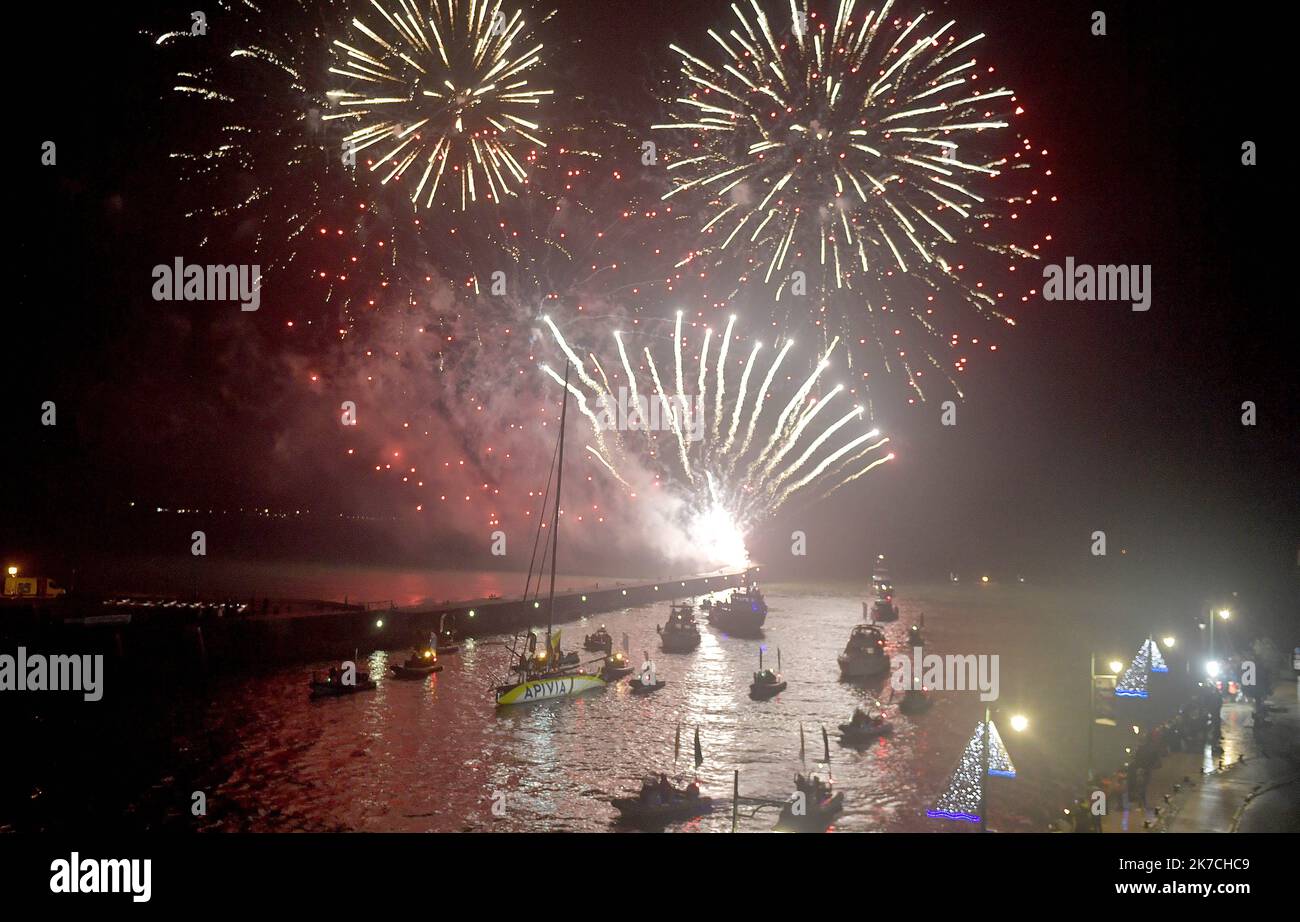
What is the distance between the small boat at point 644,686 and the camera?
39.6 meters

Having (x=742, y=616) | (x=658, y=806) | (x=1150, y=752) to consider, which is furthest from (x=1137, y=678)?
(x=742, y=616)

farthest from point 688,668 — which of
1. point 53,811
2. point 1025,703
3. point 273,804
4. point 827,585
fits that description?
point 827,585

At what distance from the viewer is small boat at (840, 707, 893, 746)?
102ft

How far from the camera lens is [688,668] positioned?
155ft

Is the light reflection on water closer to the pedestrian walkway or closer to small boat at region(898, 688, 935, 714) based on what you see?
small boat at region(898, 688, 935, 714)

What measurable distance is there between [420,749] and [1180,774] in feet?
69.7

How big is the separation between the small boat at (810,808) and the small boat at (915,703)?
1438 cm

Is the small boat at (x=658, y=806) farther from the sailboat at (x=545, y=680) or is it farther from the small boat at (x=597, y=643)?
the small boat at (x=597, y=643)

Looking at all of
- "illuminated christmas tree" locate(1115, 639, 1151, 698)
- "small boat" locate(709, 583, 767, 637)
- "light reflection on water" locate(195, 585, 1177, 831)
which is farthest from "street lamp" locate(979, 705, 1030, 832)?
"small boat" locate(709, 583, 767, 637)

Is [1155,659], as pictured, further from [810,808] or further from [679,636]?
[679,636]

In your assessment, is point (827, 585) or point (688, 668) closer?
point (688, 668)
